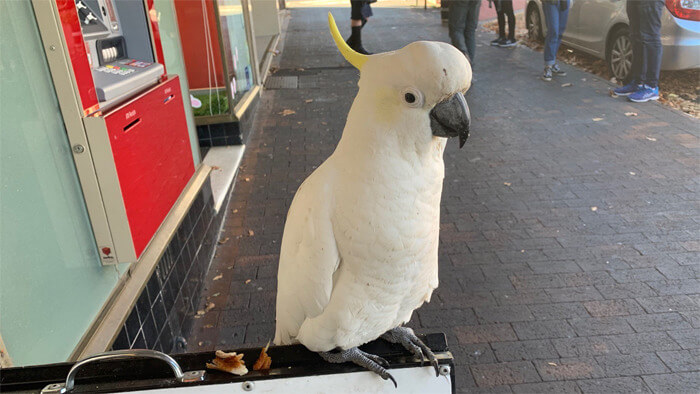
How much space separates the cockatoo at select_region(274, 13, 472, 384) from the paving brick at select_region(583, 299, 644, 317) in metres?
1.91

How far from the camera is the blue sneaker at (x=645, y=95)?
6.65 m

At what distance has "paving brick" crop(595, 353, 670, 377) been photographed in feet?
8.50

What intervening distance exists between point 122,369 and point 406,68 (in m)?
1.01

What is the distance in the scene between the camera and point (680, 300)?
3082 millimetres

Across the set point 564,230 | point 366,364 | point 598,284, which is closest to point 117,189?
point 366,364

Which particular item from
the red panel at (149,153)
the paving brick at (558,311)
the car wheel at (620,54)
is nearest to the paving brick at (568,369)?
the paving brick at (558,311)

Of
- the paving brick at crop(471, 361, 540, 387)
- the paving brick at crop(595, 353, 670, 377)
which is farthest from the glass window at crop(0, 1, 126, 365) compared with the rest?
the paving brick at crop(595, 353, 670, 377)

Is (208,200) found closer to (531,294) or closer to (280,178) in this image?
(280,178)

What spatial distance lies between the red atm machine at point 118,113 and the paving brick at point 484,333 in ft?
5.89

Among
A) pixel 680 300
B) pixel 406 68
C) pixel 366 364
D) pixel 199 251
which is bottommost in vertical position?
pixel 680 300

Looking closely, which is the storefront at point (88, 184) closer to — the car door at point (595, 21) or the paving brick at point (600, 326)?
the paving brick at point (600, 326)

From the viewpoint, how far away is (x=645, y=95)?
21.8ft

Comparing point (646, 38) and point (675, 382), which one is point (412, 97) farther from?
point (646, 38)

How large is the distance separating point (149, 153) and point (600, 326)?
8.76ft
